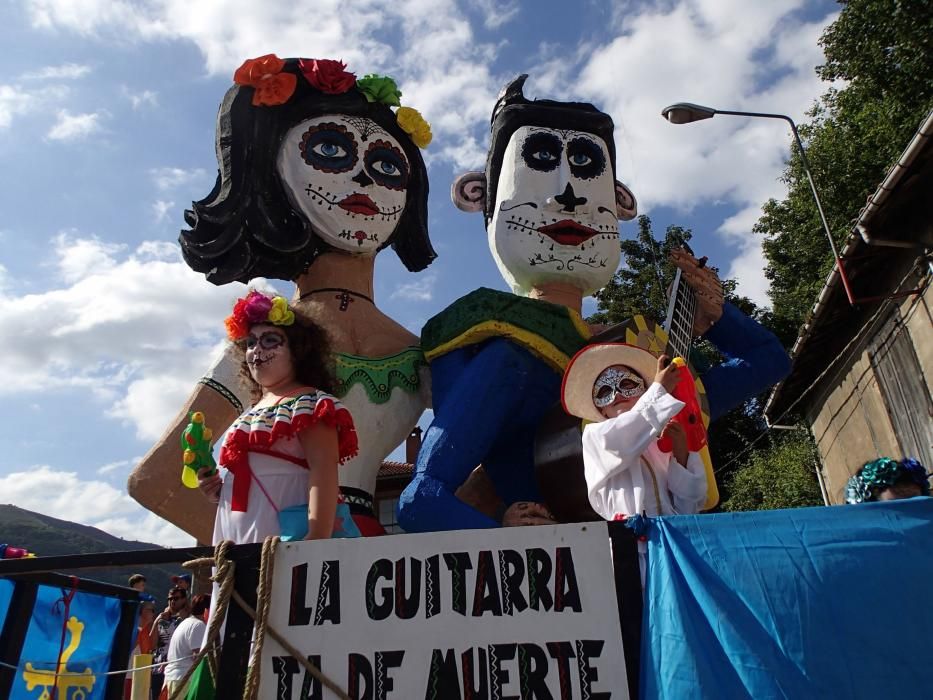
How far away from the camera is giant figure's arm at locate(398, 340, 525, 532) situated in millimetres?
3664

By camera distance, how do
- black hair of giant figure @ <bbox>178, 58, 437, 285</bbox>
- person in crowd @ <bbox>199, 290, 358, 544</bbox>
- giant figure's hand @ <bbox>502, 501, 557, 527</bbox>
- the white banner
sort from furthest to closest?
black hair of giant figure @ <bbox>178, 58, 437, 285</bbox>, giant figure's hand @ <bbox>502, 501, 557, 527</bbox>, person in crowd @ <bbox>199, 290, 358, 544</bbox>, the white banner

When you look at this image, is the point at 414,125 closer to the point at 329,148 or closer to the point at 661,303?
the point at 329,148

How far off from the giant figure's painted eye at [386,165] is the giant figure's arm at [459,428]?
3.83ft

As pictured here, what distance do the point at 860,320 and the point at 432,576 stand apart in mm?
8213

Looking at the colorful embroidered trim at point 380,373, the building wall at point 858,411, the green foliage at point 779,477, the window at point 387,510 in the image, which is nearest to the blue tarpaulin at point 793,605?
the colorful embroidered trim at point 380,373

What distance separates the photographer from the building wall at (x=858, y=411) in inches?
294

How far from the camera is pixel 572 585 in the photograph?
206 centimetres

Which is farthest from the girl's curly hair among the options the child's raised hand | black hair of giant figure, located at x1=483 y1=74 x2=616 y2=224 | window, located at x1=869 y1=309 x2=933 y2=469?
window, located at x1=869 y1=309 x2=933 y2=469

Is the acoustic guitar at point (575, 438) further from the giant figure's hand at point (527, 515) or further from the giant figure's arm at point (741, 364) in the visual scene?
the giant figure's arm at point (741, 364)

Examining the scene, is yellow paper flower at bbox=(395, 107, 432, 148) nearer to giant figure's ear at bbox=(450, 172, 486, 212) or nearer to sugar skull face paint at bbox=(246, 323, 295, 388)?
giant figure's ear at bbox=(450, 172, 486, 212)

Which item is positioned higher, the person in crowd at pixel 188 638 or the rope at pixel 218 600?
the person in crowd at pixel 188 638

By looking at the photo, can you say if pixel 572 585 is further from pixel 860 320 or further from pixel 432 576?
pixel 860 320

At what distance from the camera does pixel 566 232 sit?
4730 mm

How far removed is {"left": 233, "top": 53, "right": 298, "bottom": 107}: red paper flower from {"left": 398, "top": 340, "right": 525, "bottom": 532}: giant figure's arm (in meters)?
1.75
